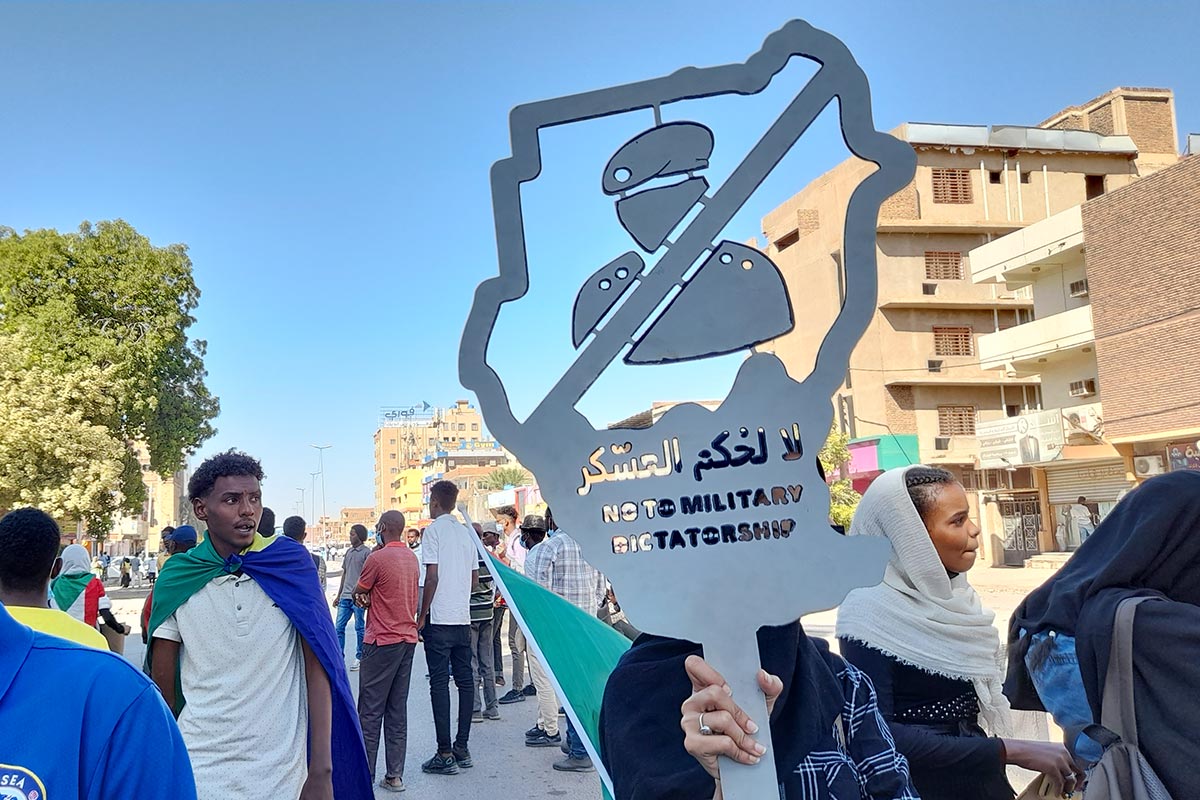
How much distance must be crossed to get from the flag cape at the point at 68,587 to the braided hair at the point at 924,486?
279 inches

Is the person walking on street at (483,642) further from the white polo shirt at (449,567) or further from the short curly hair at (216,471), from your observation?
the short curly hair at (216,471)

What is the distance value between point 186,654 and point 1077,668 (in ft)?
8.86

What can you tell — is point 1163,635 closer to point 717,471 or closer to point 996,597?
point 717,471

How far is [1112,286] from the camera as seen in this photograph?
80.1 ft

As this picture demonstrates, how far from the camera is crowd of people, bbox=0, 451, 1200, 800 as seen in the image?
1.21 metres

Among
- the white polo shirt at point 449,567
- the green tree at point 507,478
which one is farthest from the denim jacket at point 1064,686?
the green tree at point 507,478

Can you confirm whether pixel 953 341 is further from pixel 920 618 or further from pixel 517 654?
pixel 920 618

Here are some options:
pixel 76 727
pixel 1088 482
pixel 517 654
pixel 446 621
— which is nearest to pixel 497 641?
pixel 517 654

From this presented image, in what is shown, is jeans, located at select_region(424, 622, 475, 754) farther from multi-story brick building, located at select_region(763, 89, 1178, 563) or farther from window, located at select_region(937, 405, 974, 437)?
window, located at select_region(937, 405, 974, 437)

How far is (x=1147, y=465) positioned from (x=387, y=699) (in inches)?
954

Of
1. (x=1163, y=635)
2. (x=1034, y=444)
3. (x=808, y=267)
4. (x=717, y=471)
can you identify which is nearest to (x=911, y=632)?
(x=1163, y=635)

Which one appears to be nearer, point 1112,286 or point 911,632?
point 911,632

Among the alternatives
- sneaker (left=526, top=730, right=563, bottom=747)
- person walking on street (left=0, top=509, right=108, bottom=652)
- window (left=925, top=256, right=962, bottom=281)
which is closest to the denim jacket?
person walking on street (left=0, top=509, right=108, bottom=652)

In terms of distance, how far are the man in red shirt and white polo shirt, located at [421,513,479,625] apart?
21cm
